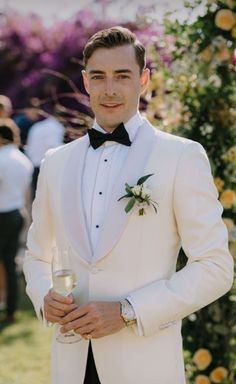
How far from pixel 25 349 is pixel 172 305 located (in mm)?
3724

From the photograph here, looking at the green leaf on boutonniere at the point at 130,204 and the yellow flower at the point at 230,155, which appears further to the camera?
the yellow flower at the point at 230,155

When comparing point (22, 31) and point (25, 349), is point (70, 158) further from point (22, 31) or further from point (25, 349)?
point (22, 31)

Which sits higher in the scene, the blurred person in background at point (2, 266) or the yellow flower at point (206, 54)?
the yellow flower at point (206, 54)

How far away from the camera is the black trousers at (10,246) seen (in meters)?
6.92

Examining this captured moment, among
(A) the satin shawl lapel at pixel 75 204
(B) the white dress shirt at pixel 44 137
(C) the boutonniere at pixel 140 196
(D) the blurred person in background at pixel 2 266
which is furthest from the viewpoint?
(B) the white dress shirt at pixel 44 137

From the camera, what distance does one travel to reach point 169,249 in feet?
8.83

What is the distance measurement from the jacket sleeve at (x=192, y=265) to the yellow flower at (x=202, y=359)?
1483 mm

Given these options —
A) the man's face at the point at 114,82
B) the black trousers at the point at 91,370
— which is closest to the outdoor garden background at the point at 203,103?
the man's face at the point at 114,82

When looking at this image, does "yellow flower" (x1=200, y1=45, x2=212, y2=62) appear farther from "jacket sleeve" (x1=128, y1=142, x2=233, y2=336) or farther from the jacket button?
the jacket button

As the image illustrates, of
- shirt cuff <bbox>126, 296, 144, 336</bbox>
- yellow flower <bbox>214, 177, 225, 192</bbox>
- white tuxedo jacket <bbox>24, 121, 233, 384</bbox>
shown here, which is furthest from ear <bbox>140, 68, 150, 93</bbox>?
yellow flower <bbox>214, 177, 225, 192</bbox>

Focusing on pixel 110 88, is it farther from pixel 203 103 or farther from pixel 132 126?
pixel 203 103

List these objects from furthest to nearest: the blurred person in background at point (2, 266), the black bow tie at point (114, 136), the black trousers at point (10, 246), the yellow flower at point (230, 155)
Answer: the blurred person in background at point (2, 266) < the black trousers at point (10, 246) < the yellow flower at point (230, 155) < the black bow tie at point (114, 136)

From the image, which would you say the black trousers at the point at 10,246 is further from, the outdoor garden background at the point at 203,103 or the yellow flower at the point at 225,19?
the yellow flower at the point at 225,19

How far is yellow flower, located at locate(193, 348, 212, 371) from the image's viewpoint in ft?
13.2
